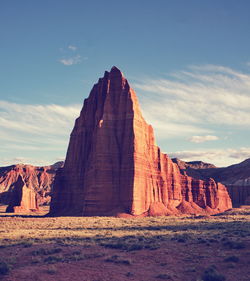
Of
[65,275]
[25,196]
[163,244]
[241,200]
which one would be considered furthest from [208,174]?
[65,275]

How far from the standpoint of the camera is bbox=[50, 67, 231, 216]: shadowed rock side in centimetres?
7144

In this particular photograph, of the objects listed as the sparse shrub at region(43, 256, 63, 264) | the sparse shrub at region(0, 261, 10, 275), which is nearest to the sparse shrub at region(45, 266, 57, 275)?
the sparse shrub at region(0, 261, 10, 275)

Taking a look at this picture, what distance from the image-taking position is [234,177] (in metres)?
162

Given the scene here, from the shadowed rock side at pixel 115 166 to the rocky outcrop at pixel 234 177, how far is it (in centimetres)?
4395

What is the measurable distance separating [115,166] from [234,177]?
103m

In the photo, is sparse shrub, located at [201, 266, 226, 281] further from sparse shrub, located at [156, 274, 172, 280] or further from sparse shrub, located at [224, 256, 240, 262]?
sparse shrub, located at [224, 256, 240, 262]

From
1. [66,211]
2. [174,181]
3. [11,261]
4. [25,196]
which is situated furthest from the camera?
[25,196]

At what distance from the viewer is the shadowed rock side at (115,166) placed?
71.4 meters

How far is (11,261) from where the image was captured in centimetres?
2062

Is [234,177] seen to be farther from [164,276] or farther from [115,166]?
[164,276]

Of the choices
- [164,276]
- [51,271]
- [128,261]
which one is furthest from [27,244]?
[164,276]

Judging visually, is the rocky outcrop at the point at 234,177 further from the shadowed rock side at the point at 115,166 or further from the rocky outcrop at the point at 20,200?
the rocky outcrop at the point at 20,200

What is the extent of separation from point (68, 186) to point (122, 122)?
65.2 ft

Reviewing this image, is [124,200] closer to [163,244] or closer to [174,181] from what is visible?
[174,181]
